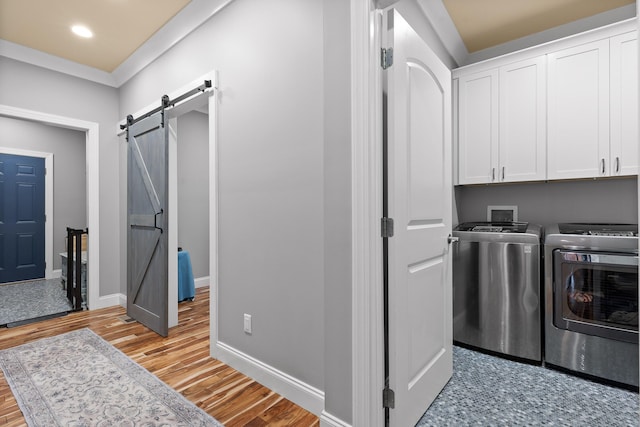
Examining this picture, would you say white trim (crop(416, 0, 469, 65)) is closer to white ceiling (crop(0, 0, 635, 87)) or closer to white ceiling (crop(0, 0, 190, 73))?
white ceiling (crop(0, 0, 635, 87))

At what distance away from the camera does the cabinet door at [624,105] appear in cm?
214

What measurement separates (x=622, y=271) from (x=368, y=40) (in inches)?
80.0

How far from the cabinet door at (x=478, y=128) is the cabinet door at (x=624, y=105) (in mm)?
718

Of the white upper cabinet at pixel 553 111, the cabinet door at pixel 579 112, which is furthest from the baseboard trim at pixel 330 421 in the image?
the cabinet door at pixel 579 112

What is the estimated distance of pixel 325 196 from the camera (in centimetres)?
155

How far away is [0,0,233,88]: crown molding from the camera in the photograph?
2.43 metres

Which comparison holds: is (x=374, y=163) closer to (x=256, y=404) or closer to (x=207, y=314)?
(x=256, y=404)

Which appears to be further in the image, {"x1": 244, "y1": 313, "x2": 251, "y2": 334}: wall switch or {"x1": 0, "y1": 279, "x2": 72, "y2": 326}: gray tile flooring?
{"x1": 0, "y1": 279, "x2": 72, "y2": 326}: gray tile flooring

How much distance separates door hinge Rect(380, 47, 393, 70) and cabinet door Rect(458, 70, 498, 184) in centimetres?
166

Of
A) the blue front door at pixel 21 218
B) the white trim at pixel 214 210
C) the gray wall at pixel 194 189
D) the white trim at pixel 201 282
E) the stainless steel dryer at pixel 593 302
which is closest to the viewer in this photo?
the stainless steel dryer at pixel 593 302

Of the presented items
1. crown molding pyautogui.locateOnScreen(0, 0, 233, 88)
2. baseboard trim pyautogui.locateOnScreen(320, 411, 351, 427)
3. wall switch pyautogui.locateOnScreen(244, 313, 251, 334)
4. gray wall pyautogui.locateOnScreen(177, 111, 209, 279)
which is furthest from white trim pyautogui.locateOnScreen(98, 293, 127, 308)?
baseboard trim pyautogui.locateOnScreen(320, 411, 351, 427)

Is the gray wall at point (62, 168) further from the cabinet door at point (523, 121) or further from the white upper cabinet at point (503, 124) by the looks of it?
the cabinet door at point (523, 121)

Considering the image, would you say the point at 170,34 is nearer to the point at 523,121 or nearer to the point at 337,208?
the point at 337,208

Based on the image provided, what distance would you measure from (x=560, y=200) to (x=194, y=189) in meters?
4.15
